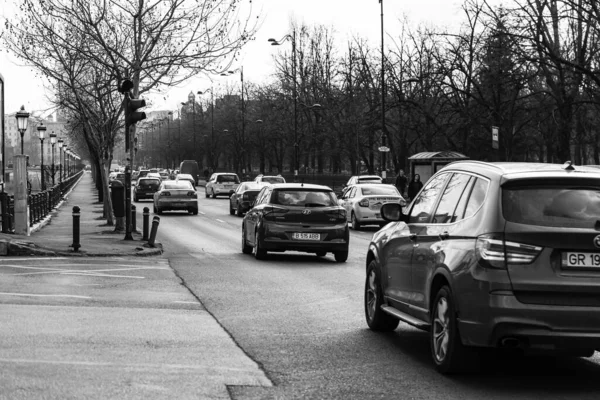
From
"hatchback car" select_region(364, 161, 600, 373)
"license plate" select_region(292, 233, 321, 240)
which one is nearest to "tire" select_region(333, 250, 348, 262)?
"license plate" select_region(292, 233, 321, 240)

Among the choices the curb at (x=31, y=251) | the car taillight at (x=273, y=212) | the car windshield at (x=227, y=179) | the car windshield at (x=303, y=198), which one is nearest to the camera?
the curb at (x=31, y=251)

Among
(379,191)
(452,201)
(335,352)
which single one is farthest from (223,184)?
(452,201)

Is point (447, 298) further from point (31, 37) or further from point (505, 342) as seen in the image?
point (31, 37)

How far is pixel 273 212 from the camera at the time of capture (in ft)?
65.9

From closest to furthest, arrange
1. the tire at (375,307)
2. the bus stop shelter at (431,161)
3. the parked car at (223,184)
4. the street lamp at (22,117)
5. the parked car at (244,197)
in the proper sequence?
the tire at (375,307)
the parked car at (244,197)
the street lamp at (22,117)
the bus stop shelter at (431,161)
the parked car at (223,184)

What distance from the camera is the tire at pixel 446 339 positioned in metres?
7.73

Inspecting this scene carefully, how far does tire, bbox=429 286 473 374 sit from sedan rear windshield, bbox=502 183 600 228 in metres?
0.79

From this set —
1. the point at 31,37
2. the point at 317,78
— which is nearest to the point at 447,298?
the point at 31,37

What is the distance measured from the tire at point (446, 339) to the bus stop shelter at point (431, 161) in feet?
119

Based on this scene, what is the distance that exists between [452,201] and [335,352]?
1646 mm

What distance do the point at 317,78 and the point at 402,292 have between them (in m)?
78.1

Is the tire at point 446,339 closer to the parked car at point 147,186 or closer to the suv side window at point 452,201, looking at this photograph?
the suv side window at point 452,201

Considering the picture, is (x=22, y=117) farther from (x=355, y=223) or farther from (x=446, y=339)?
(x=446, y=339)

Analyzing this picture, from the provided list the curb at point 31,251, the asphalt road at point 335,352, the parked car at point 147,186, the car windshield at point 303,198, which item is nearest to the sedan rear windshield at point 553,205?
the asphalt road at point 335,352
